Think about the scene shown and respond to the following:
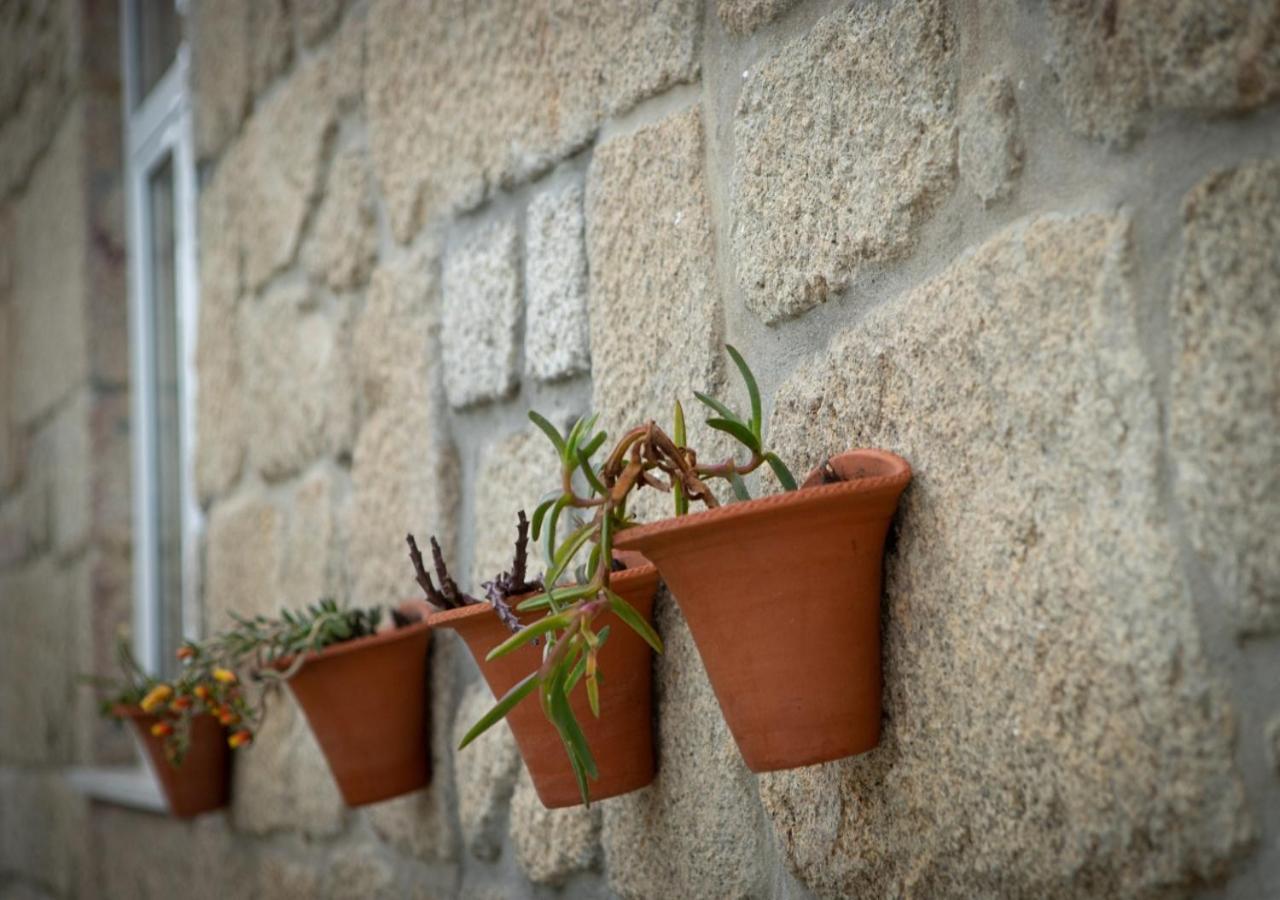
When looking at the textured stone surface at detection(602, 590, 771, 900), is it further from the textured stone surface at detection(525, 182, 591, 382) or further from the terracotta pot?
the textured stone surface at detection(525, 182, 591, 382)

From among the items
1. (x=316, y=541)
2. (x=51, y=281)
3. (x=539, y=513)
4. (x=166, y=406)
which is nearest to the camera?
(x=539, y=513)

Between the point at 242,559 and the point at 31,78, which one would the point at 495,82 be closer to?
the point at 242,559

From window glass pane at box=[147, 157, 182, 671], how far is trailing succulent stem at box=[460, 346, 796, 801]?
89.1 inches

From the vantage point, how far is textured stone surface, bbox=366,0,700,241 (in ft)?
4.32

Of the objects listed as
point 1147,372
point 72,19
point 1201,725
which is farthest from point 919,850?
point 72,19

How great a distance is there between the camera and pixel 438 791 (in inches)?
66.4

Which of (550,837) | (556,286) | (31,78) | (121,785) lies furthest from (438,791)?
(31,78)

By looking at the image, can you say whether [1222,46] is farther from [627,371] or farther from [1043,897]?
[627,371]

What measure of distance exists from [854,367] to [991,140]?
0.20 metres

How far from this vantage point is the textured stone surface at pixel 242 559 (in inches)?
85.7

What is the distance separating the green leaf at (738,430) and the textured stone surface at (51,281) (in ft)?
8.75

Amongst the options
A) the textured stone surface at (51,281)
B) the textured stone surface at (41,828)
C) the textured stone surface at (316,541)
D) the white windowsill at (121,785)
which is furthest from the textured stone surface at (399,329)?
the textured stone surface at (41,828)

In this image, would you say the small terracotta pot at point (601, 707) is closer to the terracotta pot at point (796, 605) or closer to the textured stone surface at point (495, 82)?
the terracotta pot at point (796, 605)

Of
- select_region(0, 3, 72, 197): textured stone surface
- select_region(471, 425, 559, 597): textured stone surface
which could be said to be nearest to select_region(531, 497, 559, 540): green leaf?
select_region(471, 425, 559, 597): textured stone surface
